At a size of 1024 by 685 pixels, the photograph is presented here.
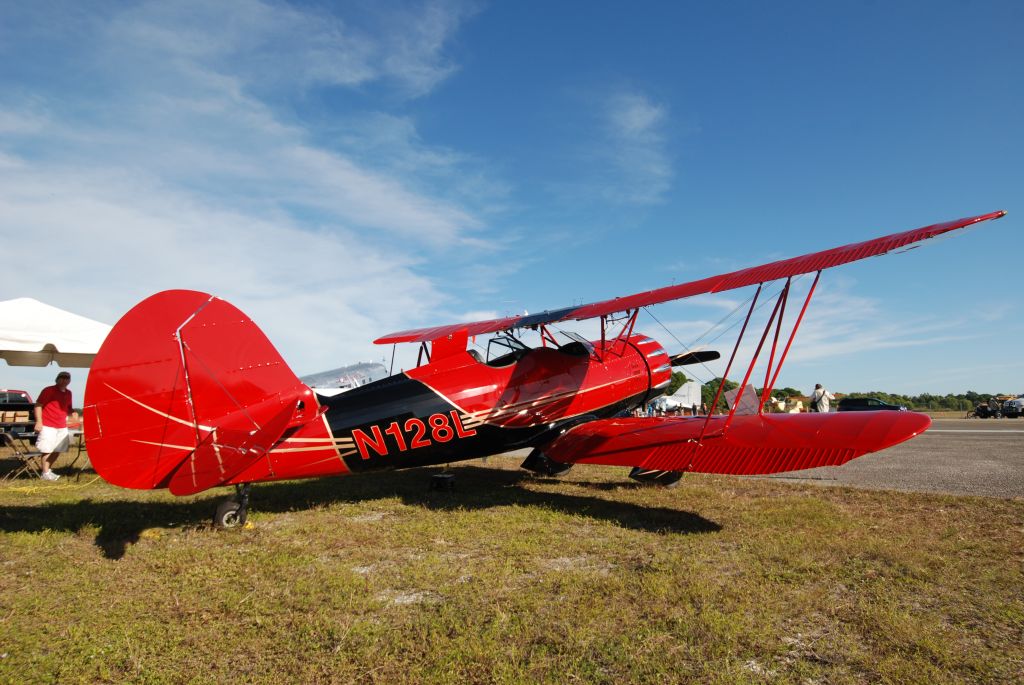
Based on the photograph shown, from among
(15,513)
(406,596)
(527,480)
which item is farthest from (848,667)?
(15,513)

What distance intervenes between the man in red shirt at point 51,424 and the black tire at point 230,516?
5699 mm

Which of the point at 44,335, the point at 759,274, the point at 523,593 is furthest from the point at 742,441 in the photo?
the point at 44,335

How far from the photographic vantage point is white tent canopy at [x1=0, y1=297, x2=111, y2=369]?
10.1 metres

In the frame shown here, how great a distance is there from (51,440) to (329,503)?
5.82 metres

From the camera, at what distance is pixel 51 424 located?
9812 mm

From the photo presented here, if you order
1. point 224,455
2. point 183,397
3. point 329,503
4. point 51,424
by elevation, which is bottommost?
point 329,503

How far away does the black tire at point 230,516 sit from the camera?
5.91 meters

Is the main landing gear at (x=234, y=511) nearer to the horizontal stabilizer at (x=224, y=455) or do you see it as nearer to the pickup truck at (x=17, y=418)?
the horizontal stabilizer at (x=224, y=455)

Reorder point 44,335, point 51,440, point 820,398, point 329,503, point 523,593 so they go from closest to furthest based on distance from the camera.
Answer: point 523,593
point 329,503
point 51,440
point 44,335
point 820,398

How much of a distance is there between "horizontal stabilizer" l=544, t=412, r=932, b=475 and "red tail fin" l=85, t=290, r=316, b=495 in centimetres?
344

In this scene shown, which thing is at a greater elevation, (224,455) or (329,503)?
(224,455)

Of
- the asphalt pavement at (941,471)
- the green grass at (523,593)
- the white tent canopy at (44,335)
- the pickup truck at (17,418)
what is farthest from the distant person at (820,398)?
the pickup truck at (17,418)

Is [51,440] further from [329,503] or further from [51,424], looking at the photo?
[329,503]

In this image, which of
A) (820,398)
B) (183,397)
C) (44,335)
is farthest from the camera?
(820,398)
